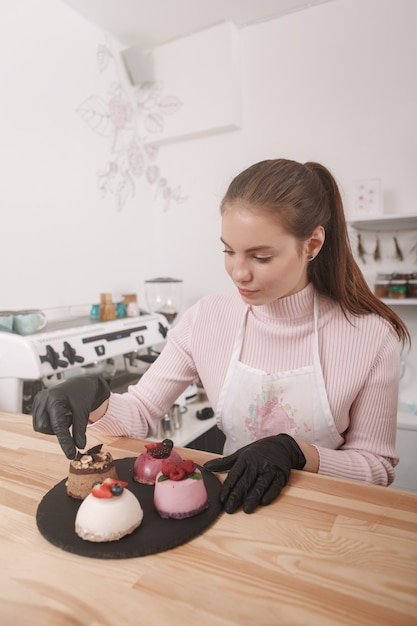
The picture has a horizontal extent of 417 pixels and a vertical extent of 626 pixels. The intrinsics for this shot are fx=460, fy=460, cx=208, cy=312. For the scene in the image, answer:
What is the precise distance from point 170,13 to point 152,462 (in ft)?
8.08

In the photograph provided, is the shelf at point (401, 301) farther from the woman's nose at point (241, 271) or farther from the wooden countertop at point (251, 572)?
the wooden countertop at point (251, 572)

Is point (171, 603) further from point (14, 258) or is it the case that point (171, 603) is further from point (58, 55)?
point (58, 55)

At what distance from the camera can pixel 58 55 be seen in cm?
229

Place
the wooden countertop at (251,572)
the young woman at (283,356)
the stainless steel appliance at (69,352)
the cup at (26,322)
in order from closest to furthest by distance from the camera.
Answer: the wooden countertop at (251,572) < the young woman at (283,356) < the stainless steel appliance at (69,352) < the cup at (26,322)

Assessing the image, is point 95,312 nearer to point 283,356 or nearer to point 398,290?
point 283,356

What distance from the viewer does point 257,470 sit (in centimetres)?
90

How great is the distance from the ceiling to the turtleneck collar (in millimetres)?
1924

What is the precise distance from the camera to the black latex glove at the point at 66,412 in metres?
0.95

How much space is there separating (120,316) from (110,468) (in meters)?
1.38

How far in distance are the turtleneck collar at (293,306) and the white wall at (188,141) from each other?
129 cm

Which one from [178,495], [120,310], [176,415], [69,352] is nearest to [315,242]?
[178,495]

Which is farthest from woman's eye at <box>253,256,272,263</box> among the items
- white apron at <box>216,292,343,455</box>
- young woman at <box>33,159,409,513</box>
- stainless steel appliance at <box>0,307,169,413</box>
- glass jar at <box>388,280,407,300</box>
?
glass jar at <box>388,280,407,300</box>

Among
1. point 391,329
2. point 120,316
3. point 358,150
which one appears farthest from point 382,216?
point 120,316

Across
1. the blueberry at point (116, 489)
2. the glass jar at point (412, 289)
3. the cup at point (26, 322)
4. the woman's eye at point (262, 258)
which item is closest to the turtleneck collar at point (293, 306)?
the woman's eye at point (262, 258)
